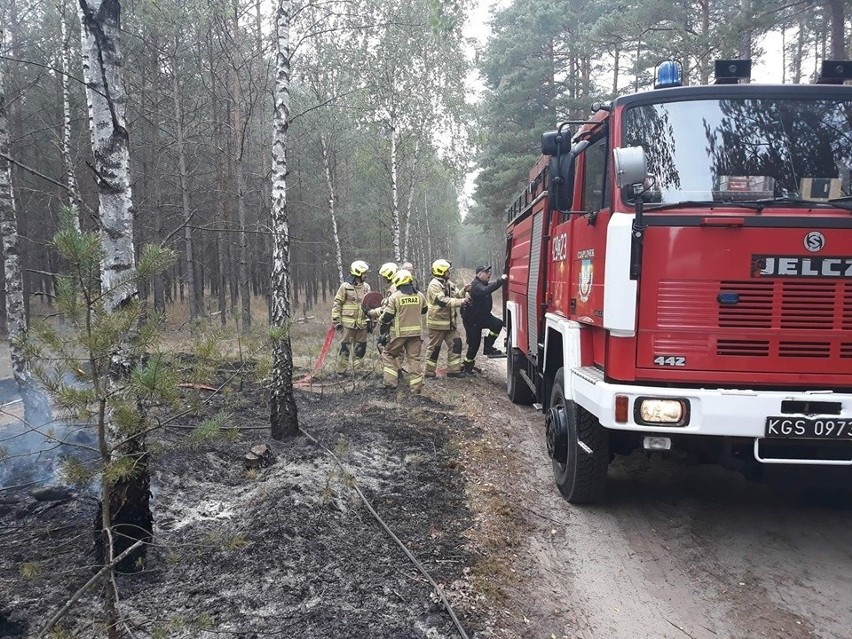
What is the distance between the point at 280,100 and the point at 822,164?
14.7 feet

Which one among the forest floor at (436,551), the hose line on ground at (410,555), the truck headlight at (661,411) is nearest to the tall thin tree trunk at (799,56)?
the forest floor at (436,551)

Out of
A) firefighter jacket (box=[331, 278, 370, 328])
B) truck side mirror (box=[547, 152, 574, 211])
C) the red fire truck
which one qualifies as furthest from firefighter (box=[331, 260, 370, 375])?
the red fire truck

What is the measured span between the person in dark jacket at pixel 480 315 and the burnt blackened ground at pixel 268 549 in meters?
4.56

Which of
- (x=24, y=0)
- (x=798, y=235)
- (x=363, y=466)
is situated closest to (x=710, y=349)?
(x=798, y=235)

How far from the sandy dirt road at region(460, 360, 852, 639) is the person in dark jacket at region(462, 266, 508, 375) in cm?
476

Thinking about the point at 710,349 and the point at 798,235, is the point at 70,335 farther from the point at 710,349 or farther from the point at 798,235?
the point at 798,235

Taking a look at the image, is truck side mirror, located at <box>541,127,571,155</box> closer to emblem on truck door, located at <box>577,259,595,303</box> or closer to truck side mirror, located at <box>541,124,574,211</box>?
truck side mirror, located at <box>541,124,574,211</box>

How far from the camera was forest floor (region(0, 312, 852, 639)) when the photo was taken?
3250 mm

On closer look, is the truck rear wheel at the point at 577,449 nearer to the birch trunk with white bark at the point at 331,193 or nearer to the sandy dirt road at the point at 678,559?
the sandy dirt road at the point at 678,559

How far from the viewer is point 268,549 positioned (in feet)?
12.4

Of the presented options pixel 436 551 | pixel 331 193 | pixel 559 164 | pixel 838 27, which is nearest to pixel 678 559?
pixel 436 551

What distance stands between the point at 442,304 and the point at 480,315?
4.02 ft

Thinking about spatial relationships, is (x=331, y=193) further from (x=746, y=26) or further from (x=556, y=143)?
(x=556, y=143)

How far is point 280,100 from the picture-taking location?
18.6 feet
